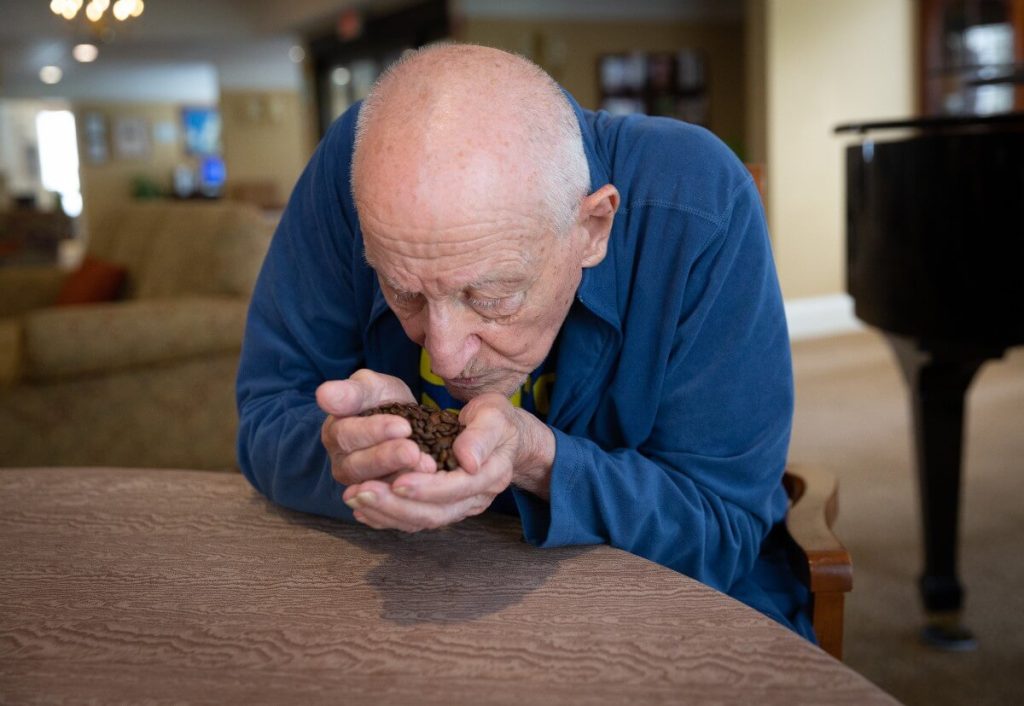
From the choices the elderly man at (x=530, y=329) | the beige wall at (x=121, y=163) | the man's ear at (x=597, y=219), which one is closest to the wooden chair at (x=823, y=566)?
the elderly man at (x=530, y=329)

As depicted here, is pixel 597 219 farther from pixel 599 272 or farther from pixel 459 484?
pixel 459 484

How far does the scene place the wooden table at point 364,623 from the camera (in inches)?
26.3

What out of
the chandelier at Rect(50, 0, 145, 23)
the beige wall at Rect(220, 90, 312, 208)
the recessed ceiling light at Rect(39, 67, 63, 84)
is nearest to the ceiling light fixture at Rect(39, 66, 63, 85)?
the recessed ceiling light at Rect(39, 67, 63, 84)

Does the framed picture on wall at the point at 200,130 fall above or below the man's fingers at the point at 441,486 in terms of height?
above

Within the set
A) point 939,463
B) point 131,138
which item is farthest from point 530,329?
point 131,138

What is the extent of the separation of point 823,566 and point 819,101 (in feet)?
18.0

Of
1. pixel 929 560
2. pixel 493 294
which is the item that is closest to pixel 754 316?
pixel 493 294

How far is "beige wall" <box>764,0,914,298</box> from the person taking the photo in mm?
5895

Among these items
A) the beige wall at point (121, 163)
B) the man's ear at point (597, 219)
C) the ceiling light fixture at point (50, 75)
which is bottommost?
the man's ear at point (597, 219)

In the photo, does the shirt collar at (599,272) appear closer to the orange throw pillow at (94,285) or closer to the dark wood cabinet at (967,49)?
the orange throw pillow at (94,285)

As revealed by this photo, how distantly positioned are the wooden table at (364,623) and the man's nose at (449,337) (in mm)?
169

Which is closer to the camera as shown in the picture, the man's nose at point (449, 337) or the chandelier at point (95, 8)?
the man's nose at point (449, 337)

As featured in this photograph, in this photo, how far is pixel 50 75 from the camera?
15633 mm

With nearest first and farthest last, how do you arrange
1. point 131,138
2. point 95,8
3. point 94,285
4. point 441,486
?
point 441,486 → point 94,285 → point 95,8 → point 131,138
